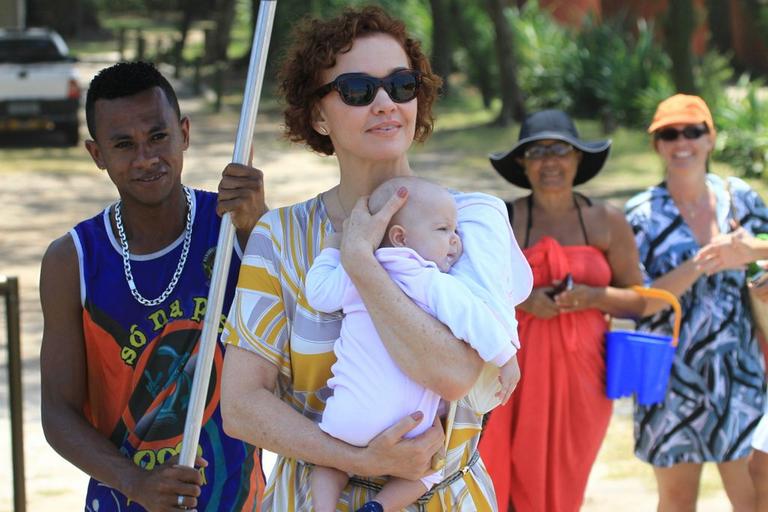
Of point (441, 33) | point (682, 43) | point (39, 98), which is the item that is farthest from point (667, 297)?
point (441, 33)

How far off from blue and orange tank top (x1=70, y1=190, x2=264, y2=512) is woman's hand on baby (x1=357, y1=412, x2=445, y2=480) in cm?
84

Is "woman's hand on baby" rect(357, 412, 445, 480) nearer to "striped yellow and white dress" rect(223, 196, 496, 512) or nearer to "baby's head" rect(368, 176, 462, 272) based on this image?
"striped yellow and white dress" rect(223, 196, 496, 512)

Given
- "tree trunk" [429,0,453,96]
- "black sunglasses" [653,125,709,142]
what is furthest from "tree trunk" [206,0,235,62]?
"black sunglasses" [653,125,709,142]

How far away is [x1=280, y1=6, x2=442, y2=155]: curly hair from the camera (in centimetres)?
282

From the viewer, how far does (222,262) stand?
9.72 feet

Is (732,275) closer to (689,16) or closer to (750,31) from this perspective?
(689,16)

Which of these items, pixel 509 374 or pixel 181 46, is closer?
pixel 509 374

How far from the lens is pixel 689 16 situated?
51.3 ft

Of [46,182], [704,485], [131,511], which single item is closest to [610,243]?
[704,485]

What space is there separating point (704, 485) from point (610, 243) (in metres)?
2.10

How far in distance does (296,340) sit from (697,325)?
3.06 metres

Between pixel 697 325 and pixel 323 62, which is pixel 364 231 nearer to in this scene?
pixel 323 62

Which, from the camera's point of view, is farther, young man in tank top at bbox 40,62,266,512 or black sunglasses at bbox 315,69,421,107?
young man in tank top at bbox 40,62,266,512

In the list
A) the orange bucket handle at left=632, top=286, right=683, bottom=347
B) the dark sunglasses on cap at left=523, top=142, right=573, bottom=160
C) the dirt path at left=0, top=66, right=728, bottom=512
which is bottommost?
the dirt path at left=0, top=66, right=728, bottom=512
